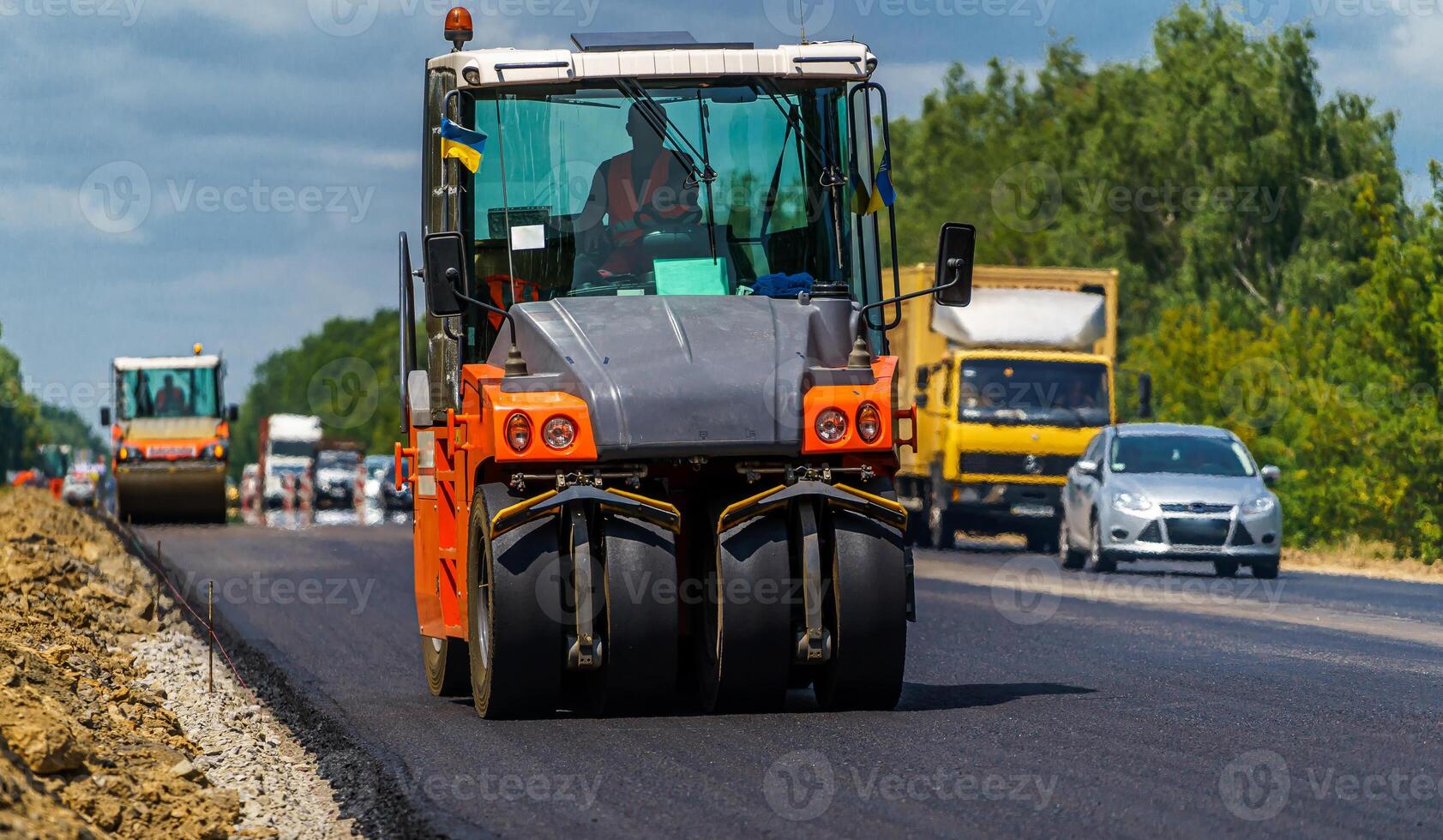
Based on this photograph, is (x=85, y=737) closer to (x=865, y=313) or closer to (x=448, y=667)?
(x=448, y=667)

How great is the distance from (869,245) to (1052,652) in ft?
14.2

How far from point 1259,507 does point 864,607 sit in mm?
14996

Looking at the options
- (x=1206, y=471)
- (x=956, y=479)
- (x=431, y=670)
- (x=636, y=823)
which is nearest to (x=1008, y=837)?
(x=636, y=823)

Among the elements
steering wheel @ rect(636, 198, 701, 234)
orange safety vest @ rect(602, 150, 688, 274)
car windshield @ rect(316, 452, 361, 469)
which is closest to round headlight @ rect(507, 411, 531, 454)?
orange safety vest @ rect(602, 150, 688, 274)

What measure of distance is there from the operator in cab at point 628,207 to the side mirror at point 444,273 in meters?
0.66

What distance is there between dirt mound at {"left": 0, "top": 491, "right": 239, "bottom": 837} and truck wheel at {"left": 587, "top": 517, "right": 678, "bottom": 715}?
1.95 meters

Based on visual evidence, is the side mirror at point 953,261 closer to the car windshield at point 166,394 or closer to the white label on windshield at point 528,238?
the white label on windshield at point 528,238

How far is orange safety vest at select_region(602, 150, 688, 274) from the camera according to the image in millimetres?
11195

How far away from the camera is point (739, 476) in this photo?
10.5 metres

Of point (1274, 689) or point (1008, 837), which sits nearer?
point (1008, 837)

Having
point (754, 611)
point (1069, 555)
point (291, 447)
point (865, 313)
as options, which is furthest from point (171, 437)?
point (291, 447)

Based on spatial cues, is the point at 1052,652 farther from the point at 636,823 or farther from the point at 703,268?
the point at 636,823

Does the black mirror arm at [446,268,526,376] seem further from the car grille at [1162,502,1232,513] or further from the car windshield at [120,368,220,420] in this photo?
the car windshield at [120,368,220,420]

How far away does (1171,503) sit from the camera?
24344 mm
